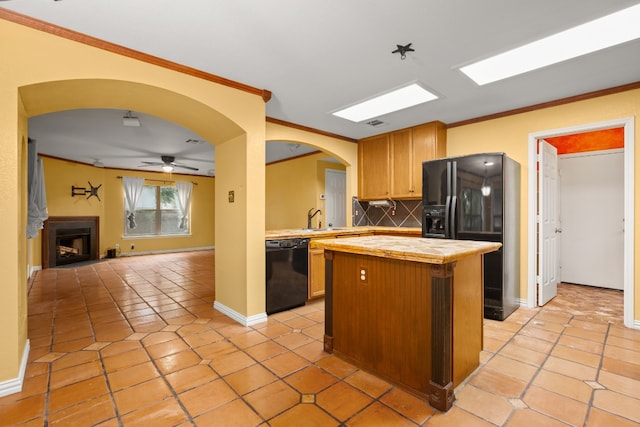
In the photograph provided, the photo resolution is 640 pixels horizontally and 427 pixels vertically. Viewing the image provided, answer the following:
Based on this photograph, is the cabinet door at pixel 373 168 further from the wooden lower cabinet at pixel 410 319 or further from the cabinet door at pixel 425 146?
the wooden lower cabinet at pixel 410 319

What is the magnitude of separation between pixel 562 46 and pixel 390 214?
126 inches

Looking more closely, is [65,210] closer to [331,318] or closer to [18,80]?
[18,80]

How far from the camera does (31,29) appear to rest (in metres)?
2.00

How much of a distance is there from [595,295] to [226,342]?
4.89 metres

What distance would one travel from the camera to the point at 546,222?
12.5ft

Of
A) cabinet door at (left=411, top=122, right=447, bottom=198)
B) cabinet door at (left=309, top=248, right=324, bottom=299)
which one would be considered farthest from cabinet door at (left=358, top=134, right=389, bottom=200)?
cabinet door at (left=309, top=248, right=324, bottom=299)

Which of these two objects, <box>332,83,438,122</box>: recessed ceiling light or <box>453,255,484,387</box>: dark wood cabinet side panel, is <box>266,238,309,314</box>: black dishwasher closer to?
<box>332,83,438,122</box>: recessed ceiling light

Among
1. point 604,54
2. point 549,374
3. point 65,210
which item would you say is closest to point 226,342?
point 549,374

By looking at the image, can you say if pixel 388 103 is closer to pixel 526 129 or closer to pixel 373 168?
pixel 373 168

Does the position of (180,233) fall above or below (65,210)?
below

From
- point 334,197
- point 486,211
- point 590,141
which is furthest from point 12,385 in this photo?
point 590,141

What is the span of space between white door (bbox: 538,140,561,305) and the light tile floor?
1.12 ft

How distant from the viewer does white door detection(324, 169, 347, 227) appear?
6.61 m

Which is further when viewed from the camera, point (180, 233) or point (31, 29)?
point (180, 233)
